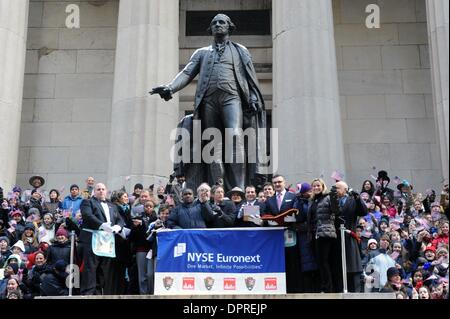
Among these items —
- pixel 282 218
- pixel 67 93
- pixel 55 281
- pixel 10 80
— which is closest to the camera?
pixel 282 218

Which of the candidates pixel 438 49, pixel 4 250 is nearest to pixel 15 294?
pixel 4 250

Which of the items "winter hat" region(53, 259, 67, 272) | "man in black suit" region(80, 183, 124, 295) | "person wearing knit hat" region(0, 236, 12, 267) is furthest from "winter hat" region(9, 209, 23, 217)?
"man in black suit" region(80, 183, 124, 295)

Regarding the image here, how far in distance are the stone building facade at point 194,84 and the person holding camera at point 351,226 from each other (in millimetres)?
9477

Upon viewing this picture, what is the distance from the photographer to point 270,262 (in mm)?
11984

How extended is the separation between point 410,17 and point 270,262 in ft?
63.0

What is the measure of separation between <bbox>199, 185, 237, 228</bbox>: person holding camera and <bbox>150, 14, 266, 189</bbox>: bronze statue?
112 centimetres

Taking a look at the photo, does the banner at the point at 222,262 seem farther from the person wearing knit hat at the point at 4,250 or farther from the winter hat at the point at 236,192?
the person wearing knit hat at the point at 4,250

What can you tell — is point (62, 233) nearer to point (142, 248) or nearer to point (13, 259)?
point (13, 259)

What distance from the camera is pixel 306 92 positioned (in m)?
22.5

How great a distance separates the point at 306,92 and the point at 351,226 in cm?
1079

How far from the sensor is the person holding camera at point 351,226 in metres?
11.7

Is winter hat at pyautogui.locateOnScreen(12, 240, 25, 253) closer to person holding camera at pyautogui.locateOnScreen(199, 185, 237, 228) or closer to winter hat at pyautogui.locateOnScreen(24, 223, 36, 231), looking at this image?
winter hat at pyautogui.locateOnScreen(24, 223, 36, 231)

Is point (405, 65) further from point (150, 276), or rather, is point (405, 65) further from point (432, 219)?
point (150, 276)
